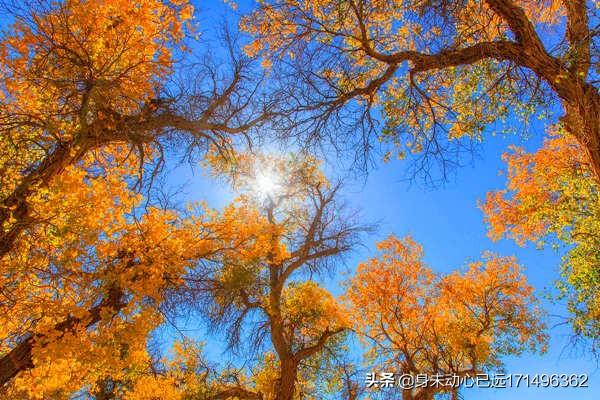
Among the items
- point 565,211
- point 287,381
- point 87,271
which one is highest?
point 565,211

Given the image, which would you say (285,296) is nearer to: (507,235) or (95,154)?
(95,154)

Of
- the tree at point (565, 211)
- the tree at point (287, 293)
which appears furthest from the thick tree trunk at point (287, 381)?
the tree at point (565, 211)

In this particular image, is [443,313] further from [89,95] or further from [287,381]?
[89,95]

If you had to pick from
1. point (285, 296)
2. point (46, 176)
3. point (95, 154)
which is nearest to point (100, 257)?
point (46, 176)

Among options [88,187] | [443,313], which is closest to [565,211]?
[443,313]

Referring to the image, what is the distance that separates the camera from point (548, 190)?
13602 millimetres

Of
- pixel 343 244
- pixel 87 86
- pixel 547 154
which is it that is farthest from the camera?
pixel 547 154

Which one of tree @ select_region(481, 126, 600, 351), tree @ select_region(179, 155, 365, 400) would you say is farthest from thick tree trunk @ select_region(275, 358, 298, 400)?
tree @ select_region(481, 126, 600, 351)

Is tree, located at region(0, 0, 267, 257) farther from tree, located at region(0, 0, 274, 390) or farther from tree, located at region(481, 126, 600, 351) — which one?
tree, located at region(481, 126, 600, 351)

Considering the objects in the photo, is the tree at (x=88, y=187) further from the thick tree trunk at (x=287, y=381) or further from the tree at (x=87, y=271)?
the thick tree trunk at (x=287, y=381)

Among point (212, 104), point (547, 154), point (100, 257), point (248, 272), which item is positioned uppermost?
point (547, 154)

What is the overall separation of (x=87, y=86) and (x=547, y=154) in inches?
604

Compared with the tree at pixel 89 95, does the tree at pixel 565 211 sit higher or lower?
higher

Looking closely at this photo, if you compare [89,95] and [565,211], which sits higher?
[565,211]
